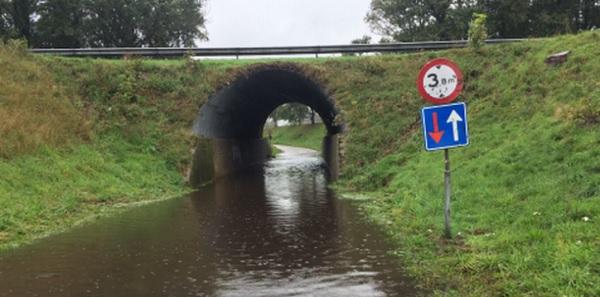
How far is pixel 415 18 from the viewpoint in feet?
184

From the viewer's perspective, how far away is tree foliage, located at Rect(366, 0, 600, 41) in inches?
1791

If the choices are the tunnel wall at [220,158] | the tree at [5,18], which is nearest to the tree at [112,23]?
the tree at [5,18]

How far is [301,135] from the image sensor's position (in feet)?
298

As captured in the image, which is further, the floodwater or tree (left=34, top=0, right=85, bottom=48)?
tree (left=34, top=0, right=85, bottom=48)

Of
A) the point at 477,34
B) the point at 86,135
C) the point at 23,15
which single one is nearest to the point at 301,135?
the point at 23,15

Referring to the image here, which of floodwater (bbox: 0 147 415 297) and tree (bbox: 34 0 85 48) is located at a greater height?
tree (bbox: 34 0 85 48)

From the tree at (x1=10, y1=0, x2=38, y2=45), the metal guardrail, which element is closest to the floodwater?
the metal guardrail

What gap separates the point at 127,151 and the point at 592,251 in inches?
697

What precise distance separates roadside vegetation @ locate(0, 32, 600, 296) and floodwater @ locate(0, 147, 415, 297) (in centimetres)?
78

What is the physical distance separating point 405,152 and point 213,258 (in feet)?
39.1

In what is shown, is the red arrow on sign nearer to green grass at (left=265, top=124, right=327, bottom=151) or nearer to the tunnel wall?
the tunnel wall

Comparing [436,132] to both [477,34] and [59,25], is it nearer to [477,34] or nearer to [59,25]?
[477,34]

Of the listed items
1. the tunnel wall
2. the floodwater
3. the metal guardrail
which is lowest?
the floodwater

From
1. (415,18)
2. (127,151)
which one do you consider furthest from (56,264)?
(415,18)
